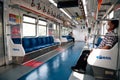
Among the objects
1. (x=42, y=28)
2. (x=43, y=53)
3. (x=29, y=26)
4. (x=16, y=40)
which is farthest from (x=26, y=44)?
(x=42, y=28)

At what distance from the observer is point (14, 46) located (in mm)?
4645

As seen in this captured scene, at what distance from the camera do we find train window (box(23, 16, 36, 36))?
6.70 m

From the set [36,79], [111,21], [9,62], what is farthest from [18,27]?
[111,21]

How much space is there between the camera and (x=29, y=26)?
7289 mm

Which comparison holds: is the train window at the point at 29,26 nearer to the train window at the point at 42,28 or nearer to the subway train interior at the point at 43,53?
the subway train interior at the point at 43,53

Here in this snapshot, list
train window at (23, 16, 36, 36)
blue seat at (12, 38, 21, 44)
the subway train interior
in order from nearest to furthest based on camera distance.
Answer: the subway train interior, blue seat at (12, 38, 21, 44), train window at (23, 16, 36, 36)

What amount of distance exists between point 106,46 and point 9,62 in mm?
3633

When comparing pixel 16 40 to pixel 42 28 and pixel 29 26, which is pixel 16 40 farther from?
pixel 42 28

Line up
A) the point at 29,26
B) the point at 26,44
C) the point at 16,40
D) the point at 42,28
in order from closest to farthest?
the point at 16,40
the point at 26,44
the point at 29,26
the point at 42,28

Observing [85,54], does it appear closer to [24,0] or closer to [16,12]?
[16,12]

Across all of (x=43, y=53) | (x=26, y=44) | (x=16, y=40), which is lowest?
(x=43, y=53)

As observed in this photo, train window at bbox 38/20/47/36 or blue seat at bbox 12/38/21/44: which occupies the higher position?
train window at bbox 38/20/47/36

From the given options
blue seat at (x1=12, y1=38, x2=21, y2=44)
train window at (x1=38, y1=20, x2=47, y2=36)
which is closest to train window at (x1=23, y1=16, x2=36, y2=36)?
train window at (x1=38, y1=20, x2=47, y2=36)

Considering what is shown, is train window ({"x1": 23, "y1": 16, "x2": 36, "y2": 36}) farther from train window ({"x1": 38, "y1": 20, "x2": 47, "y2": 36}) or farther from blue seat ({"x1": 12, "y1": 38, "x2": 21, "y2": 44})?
blue seat ({"x1": 12, "y1": 38, "x2": 21, "y2": 44})
